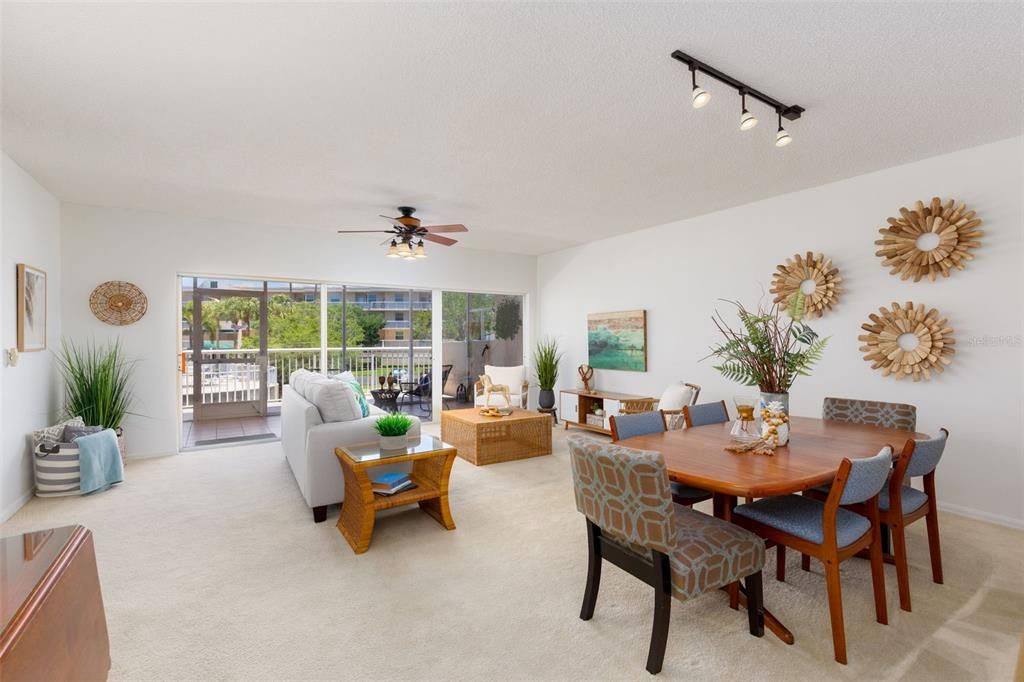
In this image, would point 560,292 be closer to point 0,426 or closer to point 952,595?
point 952,595

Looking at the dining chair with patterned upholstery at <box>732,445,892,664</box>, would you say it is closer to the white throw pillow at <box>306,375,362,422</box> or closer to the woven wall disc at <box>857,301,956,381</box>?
the woven wall disc at <box>857,301,956,381</box>

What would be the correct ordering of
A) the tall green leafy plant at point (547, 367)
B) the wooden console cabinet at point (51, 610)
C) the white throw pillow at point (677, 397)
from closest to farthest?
1. the wooden console cabinet at point (51, 610)
2. the white throw pillow at point (677, 397)
3. the tall green leafy plant at point (547, 367)

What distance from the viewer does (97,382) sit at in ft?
13.7

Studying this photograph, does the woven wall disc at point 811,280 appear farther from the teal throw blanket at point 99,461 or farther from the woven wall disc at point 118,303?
the woven wall disc at point 118,303

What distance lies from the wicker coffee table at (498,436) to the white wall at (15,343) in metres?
3.33

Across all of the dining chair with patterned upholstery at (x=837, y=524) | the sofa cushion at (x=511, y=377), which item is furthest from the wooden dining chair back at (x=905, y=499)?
the sofa cushion at (x=511, y=377)

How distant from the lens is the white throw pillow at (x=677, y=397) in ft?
14.3

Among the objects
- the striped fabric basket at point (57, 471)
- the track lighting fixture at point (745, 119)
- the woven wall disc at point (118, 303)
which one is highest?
the track lighting fixture at point (745, 119)

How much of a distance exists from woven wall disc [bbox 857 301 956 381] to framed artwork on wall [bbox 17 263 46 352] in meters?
6.42

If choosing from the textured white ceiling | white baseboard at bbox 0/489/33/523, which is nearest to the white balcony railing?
the textured white ceiling

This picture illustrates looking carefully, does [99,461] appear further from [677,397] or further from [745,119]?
[745,119]

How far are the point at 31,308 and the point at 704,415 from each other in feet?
16.9

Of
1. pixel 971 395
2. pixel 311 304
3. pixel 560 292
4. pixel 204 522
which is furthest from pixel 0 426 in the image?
pixel 971 395

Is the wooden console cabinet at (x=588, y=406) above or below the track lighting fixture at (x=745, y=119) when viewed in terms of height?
below
